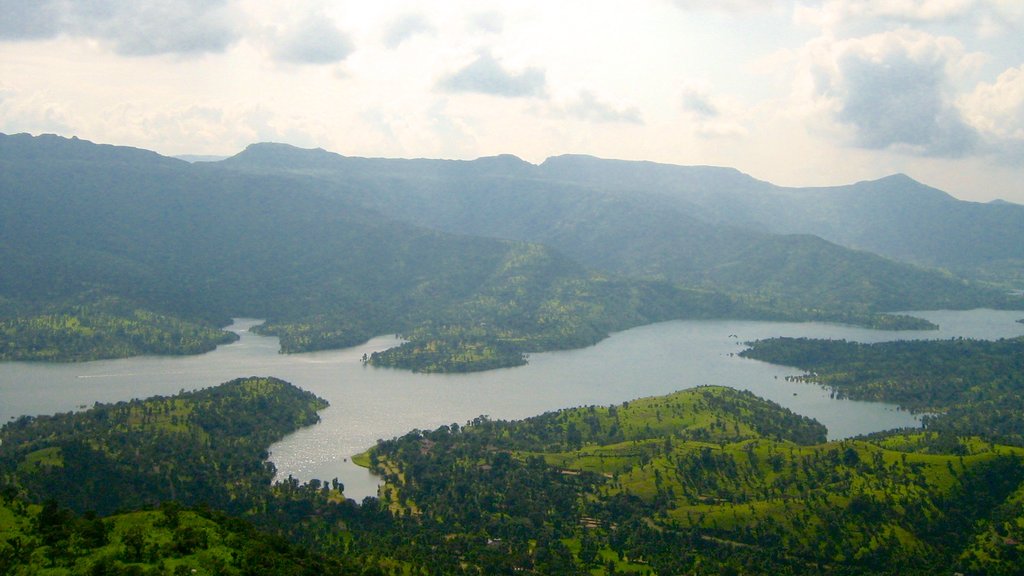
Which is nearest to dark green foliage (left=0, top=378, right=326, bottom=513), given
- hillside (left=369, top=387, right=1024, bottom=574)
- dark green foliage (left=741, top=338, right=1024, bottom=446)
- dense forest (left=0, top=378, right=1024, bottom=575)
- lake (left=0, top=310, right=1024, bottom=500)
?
dense forest (left=0, top=378, right=1024, bottom=575)

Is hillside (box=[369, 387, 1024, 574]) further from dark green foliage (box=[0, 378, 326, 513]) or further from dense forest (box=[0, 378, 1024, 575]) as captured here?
dark green foliage (box=[0, 378, 326, 513])

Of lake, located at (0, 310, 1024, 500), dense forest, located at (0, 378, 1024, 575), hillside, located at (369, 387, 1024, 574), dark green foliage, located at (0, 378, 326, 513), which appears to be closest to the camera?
dense forest, located at (0, 378, 1024, 575)

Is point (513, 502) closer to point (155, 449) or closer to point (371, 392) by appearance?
point (155, 449)

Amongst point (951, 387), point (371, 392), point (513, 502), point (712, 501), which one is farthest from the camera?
point (951, 387)

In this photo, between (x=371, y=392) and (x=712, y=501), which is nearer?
(x=712, y=501)

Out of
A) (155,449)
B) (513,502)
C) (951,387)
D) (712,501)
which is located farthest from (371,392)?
(951,387)

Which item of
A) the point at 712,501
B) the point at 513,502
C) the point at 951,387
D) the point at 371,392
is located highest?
the point at 951,387

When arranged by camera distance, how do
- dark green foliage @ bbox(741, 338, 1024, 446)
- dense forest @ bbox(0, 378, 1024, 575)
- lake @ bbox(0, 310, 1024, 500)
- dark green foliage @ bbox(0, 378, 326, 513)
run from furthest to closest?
dark green foliage @ bbox(741, 338, 1024, 446) → lake @ bbox(0, 310, 1024, 500) → dark green foliage @ bbox(0, 378, 326, 513) → dense forest @ bbox(0, 378, 1024, 575)

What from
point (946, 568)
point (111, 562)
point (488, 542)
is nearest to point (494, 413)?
point (488, 542)
